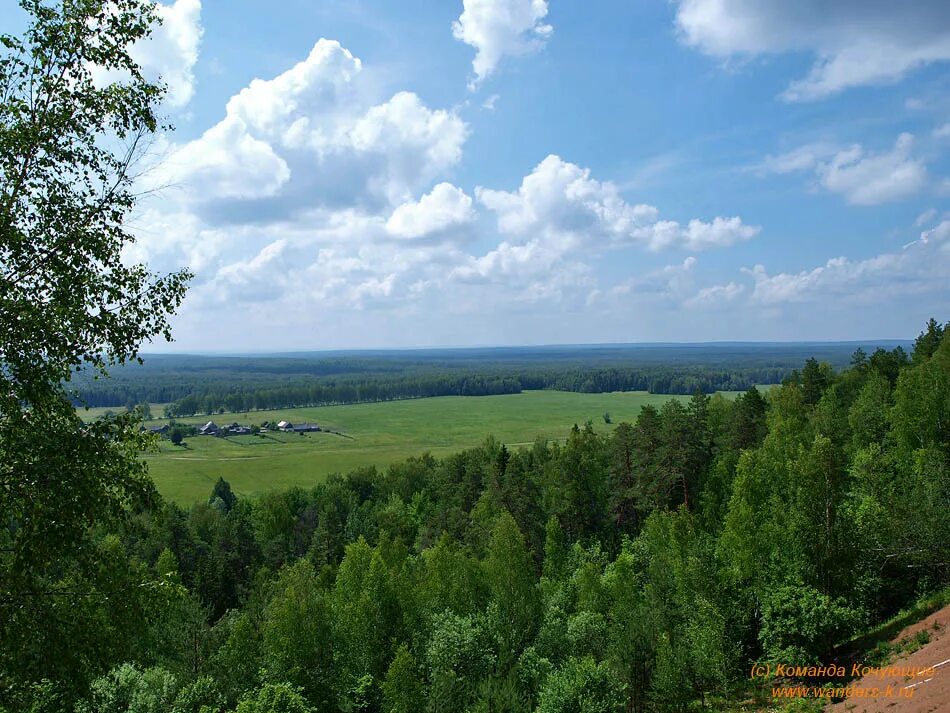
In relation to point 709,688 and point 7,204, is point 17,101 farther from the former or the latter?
point 709,688

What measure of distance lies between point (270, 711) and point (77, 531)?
17088 mm

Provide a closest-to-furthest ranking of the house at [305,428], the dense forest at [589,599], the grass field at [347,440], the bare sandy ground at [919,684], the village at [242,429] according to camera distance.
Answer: the dense forest at [589,599] → the bare sandy ground at [919,684] → the grass field at [347,440] → the village at [242,429] → the house at [305,428]

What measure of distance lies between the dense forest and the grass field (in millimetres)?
54692

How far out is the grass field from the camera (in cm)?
10044

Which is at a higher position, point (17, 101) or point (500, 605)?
point (17, 101)

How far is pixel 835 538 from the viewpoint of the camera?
25.0 meters

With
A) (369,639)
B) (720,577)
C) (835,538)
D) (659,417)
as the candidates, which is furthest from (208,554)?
(835,538)

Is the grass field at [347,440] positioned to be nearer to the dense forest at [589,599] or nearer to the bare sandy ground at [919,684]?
the dense forest at [589,599]

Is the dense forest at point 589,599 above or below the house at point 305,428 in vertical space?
above

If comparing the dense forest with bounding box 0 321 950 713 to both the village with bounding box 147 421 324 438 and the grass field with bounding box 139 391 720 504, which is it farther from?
the village with bounding box 147 421 324 438

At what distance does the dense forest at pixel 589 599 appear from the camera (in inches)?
436

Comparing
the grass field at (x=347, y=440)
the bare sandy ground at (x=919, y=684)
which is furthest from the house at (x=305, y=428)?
the bare sandy ground at (x=919, y=684)

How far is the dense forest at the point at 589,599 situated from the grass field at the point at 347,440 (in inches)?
2153

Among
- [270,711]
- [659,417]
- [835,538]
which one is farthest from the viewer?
[659,417]
